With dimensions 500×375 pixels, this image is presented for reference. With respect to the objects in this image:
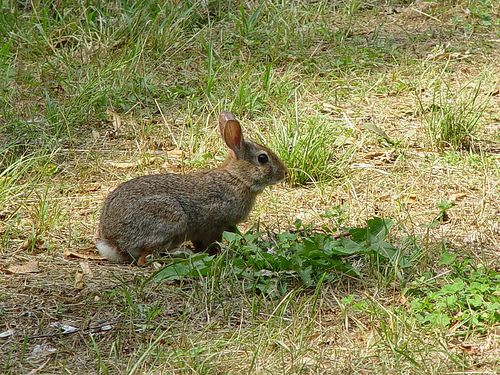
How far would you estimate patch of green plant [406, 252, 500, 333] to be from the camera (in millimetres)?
4633

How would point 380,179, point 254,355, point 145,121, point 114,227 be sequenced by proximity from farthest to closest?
point 145,121, point 380,179, point 114,227, point 254,355

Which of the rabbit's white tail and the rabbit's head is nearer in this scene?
the rabbit's white tail

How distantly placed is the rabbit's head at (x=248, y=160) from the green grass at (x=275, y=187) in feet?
0.80

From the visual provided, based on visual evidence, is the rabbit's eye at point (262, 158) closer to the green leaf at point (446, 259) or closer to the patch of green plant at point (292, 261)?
the patch of green plant at point (292, 261)

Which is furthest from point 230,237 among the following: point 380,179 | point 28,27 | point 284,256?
point 28,27

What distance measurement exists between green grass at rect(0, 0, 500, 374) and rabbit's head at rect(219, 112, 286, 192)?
24cm

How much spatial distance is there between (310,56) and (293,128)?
1695mm

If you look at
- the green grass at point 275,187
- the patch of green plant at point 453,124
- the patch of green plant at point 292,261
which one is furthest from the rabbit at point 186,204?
the patch of green plant at point 453,124

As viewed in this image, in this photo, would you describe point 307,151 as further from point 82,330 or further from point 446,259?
point 82,330

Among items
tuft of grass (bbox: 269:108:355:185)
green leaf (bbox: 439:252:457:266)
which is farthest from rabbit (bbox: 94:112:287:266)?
green leaf (bbox: 439:252:457:266)

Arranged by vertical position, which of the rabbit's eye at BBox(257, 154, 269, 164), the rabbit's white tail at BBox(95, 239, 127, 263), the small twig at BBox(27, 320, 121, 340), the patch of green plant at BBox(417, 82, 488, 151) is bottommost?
the patch of green plant at BBox(417, 82, 488, 151)

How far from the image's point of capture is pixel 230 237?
543 centimetres

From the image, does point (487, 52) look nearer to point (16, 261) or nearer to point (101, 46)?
point (101, 46)

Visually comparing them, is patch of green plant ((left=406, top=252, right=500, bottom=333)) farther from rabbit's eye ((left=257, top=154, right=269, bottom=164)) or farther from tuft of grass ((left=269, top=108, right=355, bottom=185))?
tuft of grass ((left=269, top=108, right=355, bottom=185))
